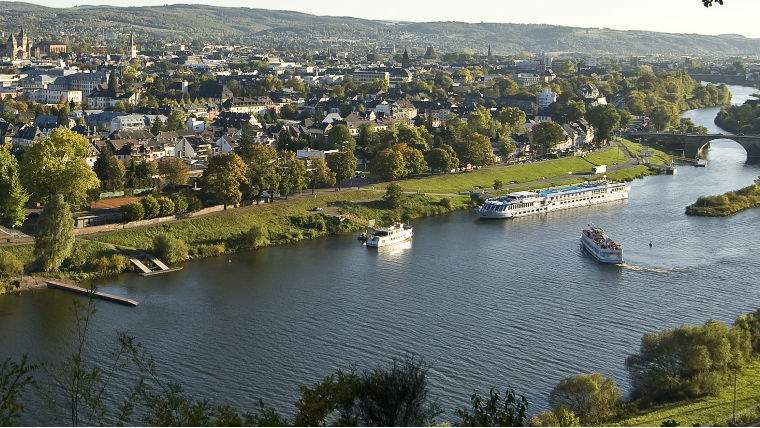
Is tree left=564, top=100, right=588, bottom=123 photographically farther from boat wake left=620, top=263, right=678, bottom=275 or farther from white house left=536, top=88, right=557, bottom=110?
boat wake left=620, top=263, right=678, bottom=275

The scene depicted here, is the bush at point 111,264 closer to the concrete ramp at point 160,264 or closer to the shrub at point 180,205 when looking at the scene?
the concrete ramp at point 160,264

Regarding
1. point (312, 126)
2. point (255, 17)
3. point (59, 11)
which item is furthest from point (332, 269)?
point (255, 17)

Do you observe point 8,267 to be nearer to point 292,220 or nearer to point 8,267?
point 8,267

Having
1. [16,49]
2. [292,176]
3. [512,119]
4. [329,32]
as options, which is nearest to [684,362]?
[292,176]

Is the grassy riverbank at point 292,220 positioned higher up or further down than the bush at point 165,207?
further down

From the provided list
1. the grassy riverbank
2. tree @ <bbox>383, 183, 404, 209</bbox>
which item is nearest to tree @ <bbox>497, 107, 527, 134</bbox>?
the grassy riverbank

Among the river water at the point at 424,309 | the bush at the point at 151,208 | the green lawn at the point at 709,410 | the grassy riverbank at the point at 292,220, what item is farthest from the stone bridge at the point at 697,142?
the green lawn at the point at 709,410
